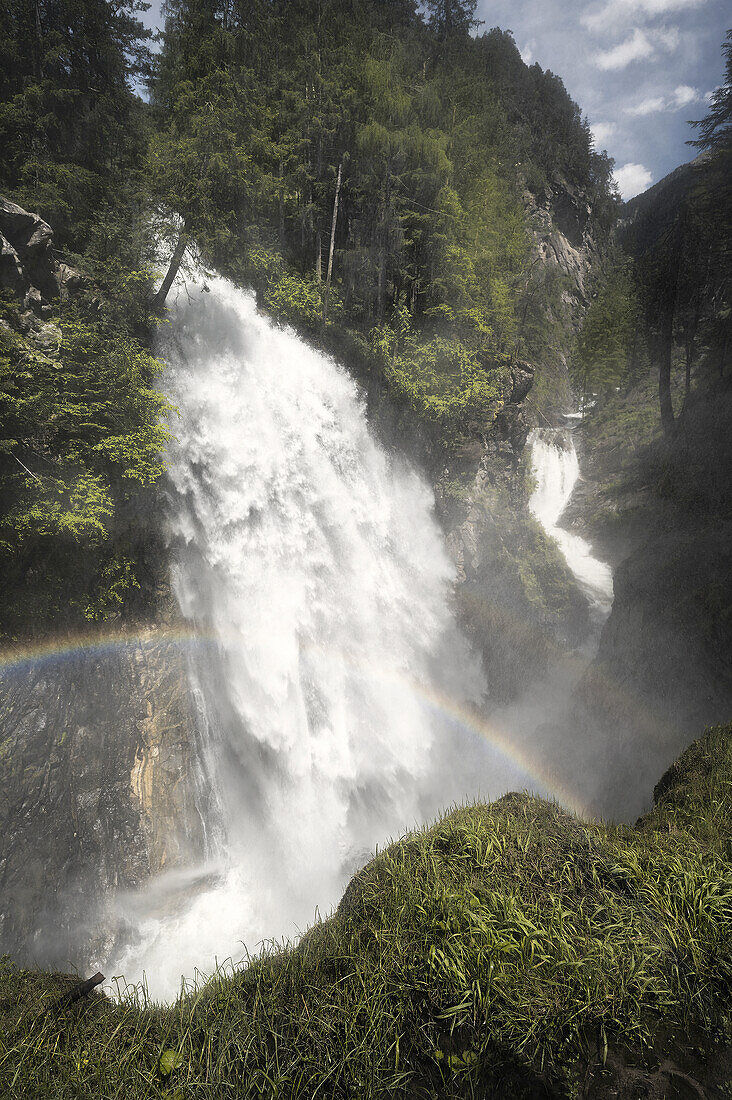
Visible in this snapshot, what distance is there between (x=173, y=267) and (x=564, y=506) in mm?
20819

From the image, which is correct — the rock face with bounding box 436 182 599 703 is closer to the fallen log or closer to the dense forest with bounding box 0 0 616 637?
the dense forest with bounding box 0 0 616 637

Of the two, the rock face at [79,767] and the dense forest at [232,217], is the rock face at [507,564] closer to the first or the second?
the dense forest at [232,217]

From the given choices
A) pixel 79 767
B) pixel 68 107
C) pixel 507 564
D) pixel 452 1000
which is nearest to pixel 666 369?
pixel 507 564

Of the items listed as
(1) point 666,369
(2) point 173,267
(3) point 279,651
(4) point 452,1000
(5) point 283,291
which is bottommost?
(3) point 279,651

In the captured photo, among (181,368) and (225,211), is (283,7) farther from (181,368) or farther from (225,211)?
(181,368)

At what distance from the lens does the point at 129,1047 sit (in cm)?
272

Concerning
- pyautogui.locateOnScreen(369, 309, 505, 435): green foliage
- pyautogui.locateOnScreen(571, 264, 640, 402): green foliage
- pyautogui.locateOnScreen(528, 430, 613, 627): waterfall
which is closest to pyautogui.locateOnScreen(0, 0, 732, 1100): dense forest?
pyautogui.locateOnScreen(369, 309, 505, 435): green foliage

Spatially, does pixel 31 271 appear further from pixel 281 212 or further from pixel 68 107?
pixel 281 212

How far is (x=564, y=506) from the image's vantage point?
78.9ft

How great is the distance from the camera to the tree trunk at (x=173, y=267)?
9.89 metres

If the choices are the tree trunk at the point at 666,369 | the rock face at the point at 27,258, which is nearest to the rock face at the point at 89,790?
the rock face at the point at 27,258

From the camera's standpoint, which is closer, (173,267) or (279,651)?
(173,267)

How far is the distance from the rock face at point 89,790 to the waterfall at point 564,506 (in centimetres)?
1533

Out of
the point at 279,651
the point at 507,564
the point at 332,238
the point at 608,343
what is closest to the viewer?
the point at 279,651
